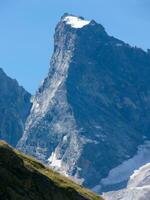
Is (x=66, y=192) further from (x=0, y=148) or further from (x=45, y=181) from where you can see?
(x=0, y=148)

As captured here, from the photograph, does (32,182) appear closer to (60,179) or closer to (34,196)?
(34,196)

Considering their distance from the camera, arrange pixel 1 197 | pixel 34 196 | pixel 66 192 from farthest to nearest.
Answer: pixel 66 192
pixel 34 196
pixel 1 197

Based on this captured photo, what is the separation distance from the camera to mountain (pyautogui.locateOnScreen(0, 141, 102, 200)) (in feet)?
113

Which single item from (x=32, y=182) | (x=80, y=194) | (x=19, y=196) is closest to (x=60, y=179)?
(x=80, y=194)

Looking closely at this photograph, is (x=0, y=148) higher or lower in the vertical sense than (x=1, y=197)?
higher

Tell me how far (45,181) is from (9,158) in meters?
2.91

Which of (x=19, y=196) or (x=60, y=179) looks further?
(x=60, y=179)

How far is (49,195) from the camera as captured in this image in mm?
37031

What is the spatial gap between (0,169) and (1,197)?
2.08m

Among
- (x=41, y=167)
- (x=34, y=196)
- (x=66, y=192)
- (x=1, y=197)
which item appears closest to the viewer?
(x=1, y=197)

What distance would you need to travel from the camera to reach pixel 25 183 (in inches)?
1410

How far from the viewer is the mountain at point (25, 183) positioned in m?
34.5

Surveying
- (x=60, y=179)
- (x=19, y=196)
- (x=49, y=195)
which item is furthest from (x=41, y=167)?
(x=19, y=196)

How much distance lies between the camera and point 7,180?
114 feet
